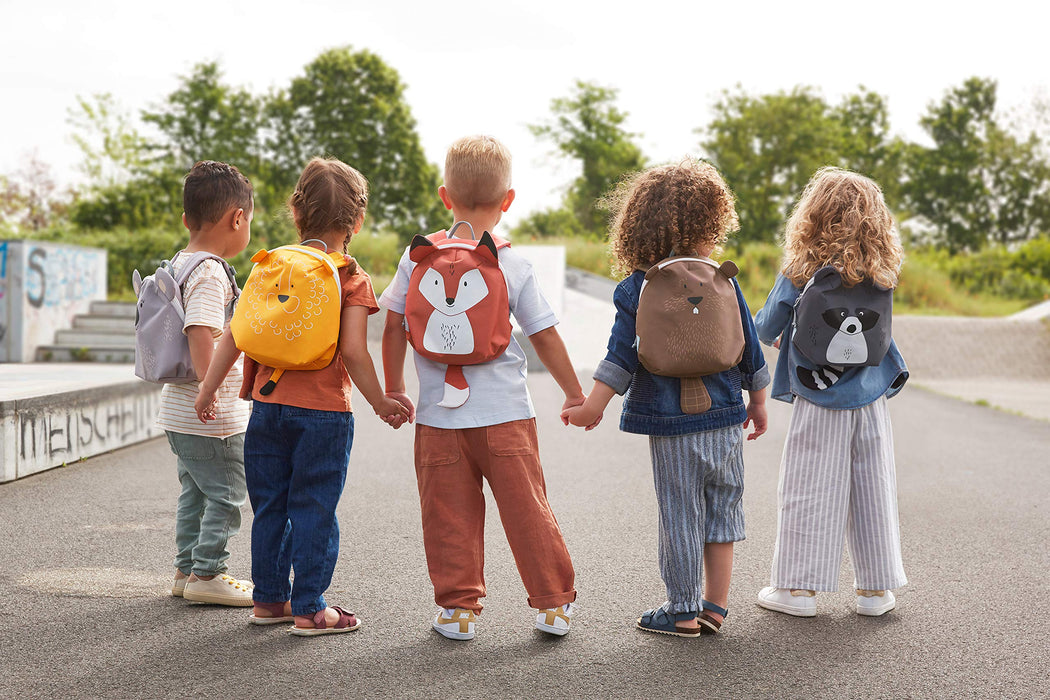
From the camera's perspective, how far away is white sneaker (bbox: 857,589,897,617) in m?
3.44

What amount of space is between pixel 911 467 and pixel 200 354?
231 inches

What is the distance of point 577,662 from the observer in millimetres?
2893

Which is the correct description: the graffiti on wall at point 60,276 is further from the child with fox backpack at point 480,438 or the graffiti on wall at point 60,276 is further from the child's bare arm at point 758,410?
the child's bare arm at point 758,410

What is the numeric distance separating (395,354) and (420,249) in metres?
0.38

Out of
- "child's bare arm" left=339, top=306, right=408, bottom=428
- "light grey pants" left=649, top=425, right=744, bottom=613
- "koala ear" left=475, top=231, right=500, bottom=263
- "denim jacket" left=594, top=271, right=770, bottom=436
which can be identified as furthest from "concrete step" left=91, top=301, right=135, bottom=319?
"light grey pants" left=649, top=425, right=744, bottom=613

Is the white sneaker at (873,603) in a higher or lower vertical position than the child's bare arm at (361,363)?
lower

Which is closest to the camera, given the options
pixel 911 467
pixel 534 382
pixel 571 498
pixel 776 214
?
pixel 571 498

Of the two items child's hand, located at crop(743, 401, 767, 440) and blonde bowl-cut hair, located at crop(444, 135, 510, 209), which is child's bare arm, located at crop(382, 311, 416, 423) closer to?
Result: blonde bowl-cut hair, located at crop(444, 135, 510, 209)

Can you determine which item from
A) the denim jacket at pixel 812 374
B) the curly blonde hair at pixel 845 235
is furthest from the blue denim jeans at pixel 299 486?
the curly blonde hair at pixel 845 235

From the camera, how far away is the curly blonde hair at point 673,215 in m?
3.12

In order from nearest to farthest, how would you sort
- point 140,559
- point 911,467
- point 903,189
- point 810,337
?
point 810,337 < point 140,559 < point 911,467 < point 903,189

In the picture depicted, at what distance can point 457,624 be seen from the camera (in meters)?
3.08

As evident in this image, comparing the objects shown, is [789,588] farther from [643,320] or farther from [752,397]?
[643,320]

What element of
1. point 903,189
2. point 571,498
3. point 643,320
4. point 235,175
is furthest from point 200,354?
point 903,189
